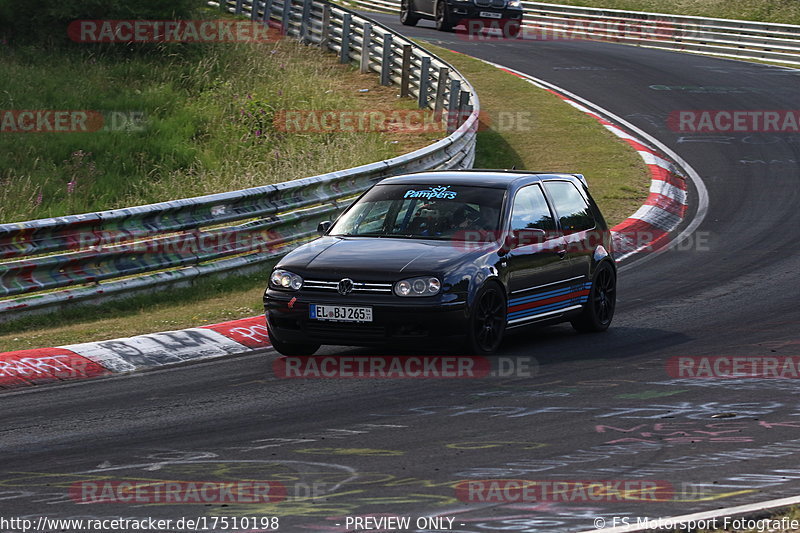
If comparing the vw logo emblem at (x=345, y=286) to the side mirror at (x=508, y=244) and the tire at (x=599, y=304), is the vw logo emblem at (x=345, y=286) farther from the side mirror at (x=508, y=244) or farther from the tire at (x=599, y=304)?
the tire at (x=599, y=304)

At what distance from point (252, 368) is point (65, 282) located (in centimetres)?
275

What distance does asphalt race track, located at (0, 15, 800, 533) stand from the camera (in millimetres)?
5848

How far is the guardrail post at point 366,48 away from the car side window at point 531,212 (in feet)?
57.0

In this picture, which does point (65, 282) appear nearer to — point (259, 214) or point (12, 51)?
point (259, 214)

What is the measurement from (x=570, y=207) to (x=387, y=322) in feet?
9.29

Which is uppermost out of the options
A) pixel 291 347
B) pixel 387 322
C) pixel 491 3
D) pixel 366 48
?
pixel 491 3

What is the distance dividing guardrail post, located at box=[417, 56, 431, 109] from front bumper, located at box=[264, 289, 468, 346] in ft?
49.7

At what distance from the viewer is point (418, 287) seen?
944 cm

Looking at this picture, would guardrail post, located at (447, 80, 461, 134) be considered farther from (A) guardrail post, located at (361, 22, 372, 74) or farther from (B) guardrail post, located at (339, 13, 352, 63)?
(B) guardrail post, located at (339, 13, 352, 63)

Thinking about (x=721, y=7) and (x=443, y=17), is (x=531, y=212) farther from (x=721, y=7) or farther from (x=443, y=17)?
(x=721, y=7)

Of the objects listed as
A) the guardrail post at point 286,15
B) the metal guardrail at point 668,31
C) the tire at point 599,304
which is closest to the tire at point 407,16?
the metal guardrail at point 668,31

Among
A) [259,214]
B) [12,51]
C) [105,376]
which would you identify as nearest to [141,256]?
[259,214]

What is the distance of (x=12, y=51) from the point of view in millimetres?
26953

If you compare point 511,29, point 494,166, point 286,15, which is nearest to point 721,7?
point 511,29
